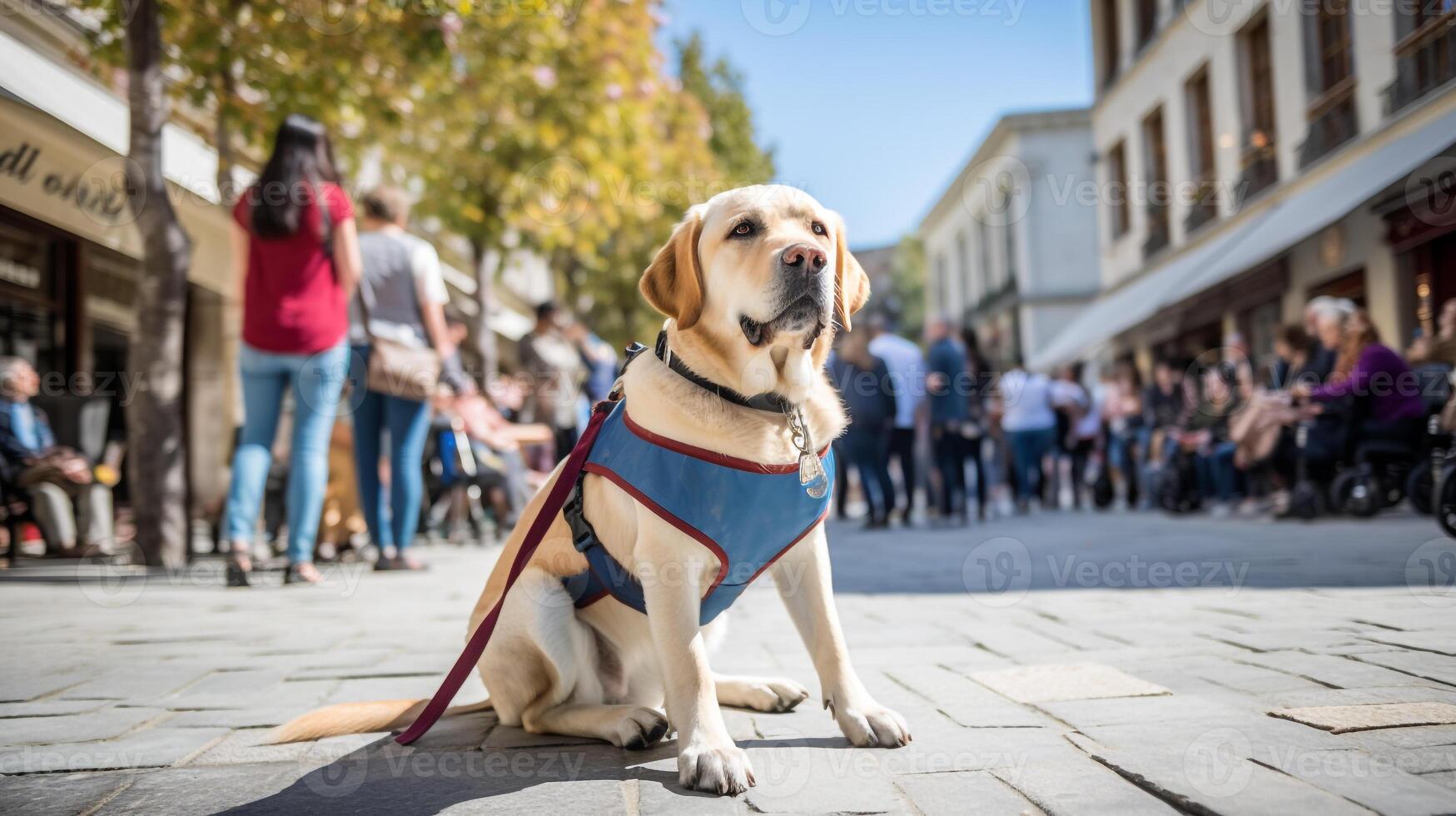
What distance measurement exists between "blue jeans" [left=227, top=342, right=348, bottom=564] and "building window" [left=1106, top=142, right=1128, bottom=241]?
22356 millimetres

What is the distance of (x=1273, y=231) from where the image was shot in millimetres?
13453

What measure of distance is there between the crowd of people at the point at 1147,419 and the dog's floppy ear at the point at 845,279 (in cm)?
693

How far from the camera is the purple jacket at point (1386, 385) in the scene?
800 centimetres

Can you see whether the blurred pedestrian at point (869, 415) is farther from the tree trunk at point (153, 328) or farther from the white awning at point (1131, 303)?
the white awning at point (1131, 303)

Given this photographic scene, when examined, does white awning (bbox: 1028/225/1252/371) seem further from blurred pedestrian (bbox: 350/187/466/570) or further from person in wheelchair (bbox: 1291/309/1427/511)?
blurred pedestrian (bbox: 350/187/466/570)

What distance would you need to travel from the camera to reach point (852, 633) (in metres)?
4.20

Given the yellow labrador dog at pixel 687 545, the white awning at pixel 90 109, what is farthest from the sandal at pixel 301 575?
the yellow labrador dog at pixel 687 545

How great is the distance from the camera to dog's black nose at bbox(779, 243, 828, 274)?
2588 mm

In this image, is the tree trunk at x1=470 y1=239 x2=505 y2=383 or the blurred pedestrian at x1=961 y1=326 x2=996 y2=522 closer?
the blurred pedestrian at x1=961 y1=326 x2=996 y2=522

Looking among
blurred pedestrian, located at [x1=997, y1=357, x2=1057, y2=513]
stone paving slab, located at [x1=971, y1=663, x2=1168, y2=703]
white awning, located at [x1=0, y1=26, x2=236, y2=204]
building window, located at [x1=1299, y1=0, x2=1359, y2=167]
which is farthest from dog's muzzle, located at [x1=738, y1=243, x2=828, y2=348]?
building window, located at [x1=1299, y1=0, x2=1359, y2=167]

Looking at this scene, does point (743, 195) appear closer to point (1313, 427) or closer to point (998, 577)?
point (998, 577)

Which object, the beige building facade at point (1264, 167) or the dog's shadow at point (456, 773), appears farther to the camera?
the beige building facade at point (1264, 167)

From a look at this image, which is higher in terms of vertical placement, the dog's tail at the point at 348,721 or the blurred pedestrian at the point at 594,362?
the blurred pedestrian at the point at 594,362

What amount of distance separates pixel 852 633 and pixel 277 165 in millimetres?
4380
